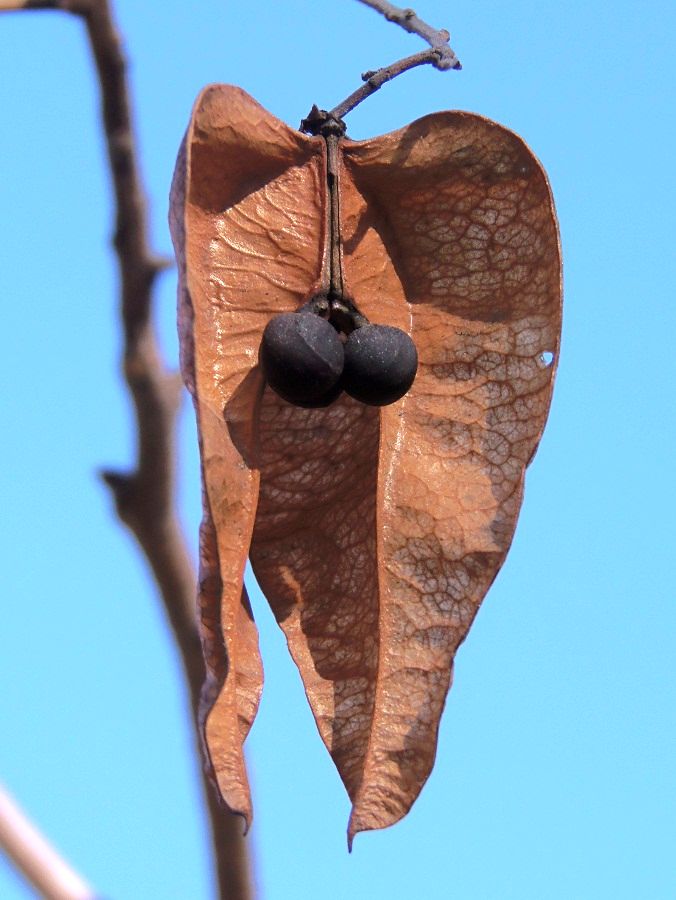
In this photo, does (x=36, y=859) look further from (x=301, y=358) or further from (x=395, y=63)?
(x=395, y=63)

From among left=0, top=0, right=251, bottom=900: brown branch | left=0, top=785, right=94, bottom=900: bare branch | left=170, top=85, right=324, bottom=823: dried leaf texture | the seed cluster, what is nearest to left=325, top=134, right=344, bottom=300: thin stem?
left=170, top=85, right=324, bottom=823: dried leaf texture

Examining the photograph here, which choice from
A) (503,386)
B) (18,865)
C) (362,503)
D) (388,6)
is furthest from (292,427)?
(18,865)

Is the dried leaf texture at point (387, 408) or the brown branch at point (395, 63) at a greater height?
the brown branch at point (395, 63)

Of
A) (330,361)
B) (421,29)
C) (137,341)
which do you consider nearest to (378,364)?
(330,361)

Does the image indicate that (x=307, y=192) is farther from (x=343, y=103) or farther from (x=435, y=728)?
(x=435, y=728)

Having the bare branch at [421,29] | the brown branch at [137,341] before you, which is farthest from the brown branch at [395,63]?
the brown branch at [137,341]

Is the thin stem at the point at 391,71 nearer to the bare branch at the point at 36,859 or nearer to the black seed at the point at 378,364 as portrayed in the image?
the black seed at the point at 378,364

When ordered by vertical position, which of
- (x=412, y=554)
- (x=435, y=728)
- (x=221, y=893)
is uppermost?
(x=412, y=554)
